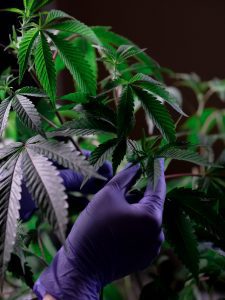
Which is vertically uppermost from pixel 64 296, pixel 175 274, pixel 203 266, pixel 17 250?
pixel 17 250

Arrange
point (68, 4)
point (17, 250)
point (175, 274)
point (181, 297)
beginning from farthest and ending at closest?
point (68, 4) < point (175, 274) < point (181, 297) < point (17, 250)

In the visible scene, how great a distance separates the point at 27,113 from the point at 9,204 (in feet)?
0.40

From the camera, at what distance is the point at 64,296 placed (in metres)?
0.55

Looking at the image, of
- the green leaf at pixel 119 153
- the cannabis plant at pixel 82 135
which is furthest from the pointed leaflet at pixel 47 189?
the green leaf at pixel 119 153

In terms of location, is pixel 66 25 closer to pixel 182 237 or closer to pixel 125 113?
pixel 125 113

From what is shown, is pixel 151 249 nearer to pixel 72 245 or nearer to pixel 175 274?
pixel 72 245

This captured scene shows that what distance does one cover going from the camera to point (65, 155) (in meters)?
0.42

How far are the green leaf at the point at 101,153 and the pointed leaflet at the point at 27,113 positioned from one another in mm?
90

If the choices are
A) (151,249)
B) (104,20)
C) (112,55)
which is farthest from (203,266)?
(104,20)

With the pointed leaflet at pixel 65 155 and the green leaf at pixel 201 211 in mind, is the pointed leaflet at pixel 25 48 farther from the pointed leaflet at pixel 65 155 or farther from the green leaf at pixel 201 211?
the green leaf at pixel 201 211

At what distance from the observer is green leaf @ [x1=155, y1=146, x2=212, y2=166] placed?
1.60 ft

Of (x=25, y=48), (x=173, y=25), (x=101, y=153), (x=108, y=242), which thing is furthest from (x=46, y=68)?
(x=173, y=25)

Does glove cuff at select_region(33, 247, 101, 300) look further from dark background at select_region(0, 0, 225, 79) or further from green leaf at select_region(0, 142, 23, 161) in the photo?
dark background at select_region(0, 0, 225, 79)

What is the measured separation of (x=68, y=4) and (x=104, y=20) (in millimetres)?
185
